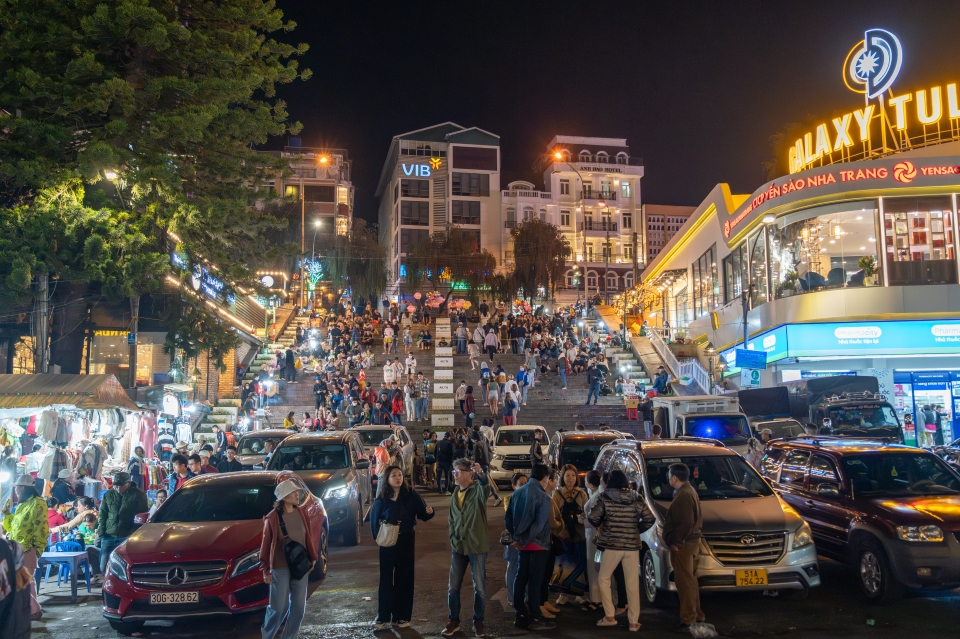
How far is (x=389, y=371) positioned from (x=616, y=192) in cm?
5252

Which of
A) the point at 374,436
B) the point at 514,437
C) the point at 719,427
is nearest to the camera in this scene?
the point at 719,427

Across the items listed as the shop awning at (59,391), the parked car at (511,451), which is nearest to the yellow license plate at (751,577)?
the shop awning at (59,391)

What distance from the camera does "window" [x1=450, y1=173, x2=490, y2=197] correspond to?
244 ft

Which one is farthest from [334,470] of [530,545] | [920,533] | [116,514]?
[920,533]

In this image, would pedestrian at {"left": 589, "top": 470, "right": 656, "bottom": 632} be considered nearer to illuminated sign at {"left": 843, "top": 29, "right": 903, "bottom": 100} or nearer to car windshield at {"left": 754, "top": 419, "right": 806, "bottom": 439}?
car windshield at {"left": 754, "top": 419, "right": 806, "bottom": 439}

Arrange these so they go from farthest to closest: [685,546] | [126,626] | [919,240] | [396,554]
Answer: [919,240] → [126,626] → [396,554] → [685,546]

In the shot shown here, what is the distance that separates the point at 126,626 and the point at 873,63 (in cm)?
3311

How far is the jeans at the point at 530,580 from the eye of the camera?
7.93m

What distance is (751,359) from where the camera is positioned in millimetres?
26953

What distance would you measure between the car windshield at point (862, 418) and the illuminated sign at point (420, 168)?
58.7 meters

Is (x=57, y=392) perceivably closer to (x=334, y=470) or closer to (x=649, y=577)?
(x=334, y=470)

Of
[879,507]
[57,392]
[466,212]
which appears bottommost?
[879,507]

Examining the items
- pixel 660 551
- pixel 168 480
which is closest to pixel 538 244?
pixel 168 480

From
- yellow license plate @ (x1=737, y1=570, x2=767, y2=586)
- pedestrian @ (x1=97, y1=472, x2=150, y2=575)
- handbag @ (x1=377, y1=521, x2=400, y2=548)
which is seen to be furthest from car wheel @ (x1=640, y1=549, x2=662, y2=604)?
pedestrian @ (x1=97, y1=472, x2=150, y2=575)
